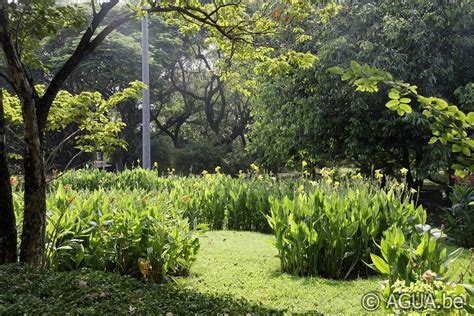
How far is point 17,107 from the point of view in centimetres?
538

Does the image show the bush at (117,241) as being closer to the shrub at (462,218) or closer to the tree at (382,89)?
the shrub at (462,218)

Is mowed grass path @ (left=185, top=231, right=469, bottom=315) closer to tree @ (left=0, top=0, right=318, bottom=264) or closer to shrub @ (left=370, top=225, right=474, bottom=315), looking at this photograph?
shrub @ (left=370, top=225, right=474, bottom=315)

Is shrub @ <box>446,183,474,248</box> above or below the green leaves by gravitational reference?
below

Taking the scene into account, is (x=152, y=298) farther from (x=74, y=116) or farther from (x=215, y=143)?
(x=215, y=143)

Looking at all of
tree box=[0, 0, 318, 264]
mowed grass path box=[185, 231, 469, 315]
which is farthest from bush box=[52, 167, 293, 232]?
tree box=[0, 0, 318, 264]

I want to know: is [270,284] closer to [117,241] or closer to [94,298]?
[117,241]

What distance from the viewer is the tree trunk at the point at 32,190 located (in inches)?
151

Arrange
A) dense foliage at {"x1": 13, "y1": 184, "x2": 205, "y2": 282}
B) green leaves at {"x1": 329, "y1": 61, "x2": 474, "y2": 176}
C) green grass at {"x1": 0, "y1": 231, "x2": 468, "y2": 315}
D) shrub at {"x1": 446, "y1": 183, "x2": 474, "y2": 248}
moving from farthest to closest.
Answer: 1. shrub at {"x1": 446, "y1": 183, "x2": 474, "y2": 248}
2. dense foliage at {"x1": 13, "y1": 184, "x2": 205, "y2": 282}
3. green grass at {"x1": 0, "y1": 231, "x2": 468, "y2": 315}
4. green leaves at {"x1": 329, "y1": 61, "x2": 474, "y2": 176}

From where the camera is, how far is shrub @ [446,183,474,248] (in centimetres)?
739

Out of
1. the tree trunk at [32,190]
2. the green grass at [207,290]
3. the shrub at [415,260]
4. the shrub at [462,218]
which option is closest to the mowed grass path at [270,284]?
the green grass at [207,290]

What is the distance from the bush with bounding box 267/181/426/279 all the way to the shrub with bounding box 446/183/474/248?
244 cm

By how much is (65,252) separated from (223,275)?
1.66 metres

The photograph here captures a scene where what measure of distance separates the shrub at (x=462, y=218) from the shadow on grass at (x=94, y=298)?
5.54 metres

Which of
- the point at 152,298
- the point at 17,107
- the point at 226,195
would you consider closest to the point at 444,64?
the point at 226,195
